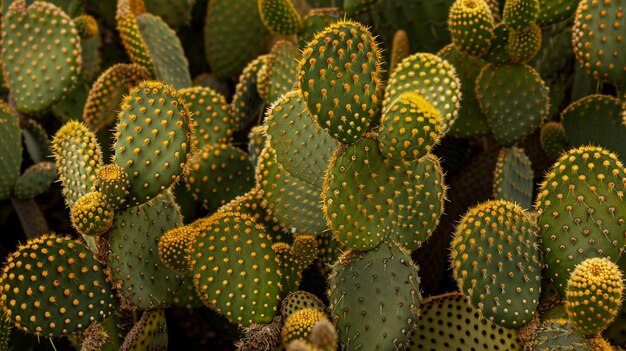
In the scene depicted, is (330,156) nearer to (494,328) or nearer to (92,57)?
(494,328)

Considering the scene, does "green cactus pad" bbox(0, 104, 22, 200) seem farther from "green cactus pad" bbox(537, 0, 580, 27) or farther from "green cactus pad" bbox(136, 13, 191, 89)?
"green cactus pad" bbox(537, 0, 580, 27)

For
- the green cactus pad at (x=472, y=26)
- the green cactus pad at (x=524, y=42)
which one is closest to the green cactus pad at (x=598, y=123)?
the green cactus pad at (x=524, y=42)

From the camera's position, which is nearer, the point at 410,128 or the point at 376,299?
the point at 410,128

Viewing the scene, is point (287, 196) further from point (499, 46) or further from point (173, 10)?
point (173, 10)

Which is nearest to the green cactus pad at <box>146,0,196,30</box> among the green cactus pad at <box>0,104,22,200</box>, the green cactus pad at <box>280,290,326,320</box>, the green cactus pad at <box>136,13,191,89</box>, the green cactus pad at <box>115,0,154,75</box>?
the green cactus pad at <box>136,13,191,89</box>

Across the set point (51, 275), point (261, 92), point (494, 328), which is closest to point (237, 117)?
point (261, 92)

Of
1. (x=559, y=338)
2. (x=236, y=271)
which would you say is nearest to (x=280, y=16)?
(x=236, y=271)

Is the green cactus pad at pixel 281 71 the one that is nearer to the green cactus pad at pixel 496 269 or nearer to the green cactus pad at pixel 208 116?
the green cactus pad at pixel 208 116
